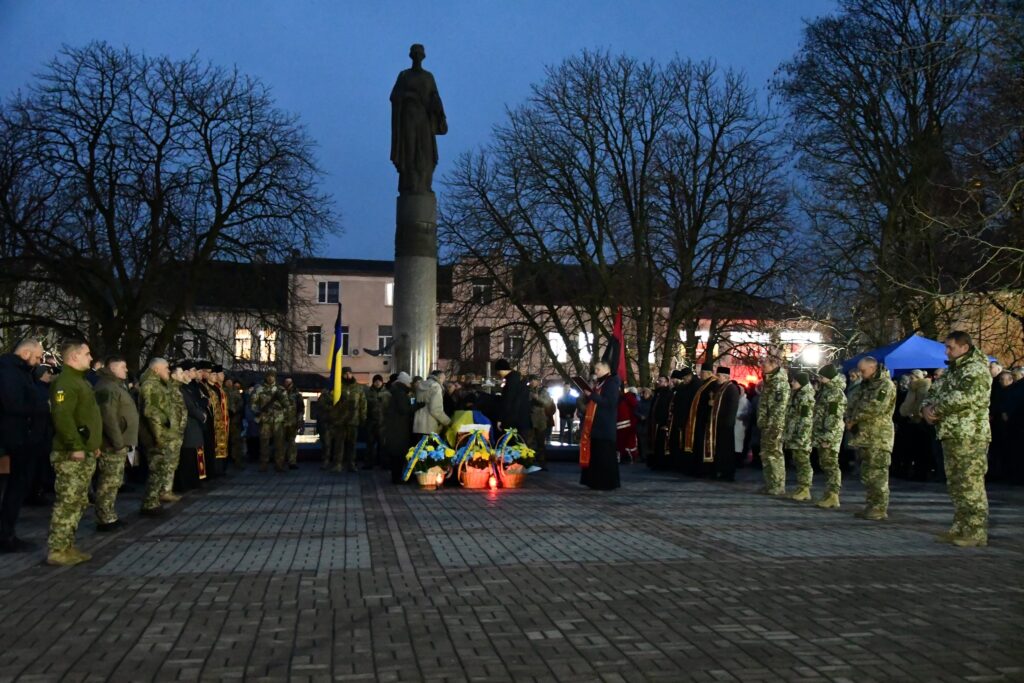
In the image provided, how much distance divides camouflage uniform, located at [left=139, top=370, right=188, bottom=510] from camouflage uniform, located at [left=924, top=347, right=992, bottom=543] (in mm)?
8382

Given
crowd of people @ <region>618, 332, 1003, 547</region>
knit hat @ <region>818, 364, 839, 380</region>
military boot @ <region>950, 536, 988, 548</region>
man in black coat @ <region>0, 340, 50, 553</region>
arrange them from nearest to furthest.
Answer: man in black coat @ <region>0, 340, 50, 553</region>
military boot @ <region>950, 536, 988, 548</region>
crowd of people @ <region>618, 332, 1003, 547</region>
knit hat @ <region>818, 364, 839, 380</region>

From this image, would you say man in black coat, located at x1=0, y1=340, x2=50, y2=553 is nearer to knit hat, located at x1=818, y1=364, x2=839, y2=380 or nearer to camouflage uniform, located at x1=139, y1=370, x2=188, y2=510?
camouflage uniform, located at x1=139, y1=370, x2=188, y2=510

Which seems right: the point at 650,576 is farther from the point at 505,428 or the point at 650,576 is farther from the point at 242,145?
the point at 242,145

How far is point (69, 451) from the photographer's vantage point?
10.0 meters

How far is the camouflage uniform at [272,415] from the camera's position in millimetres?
22547

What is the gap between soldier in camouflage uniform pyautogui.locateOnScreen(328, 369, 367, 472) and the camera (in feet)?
75.3

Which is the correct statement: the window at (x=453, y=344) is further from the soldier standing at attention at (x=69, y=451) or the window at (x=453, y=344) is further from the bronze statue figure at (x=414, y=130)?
the soldier standing at attention at (x=69, y=451)

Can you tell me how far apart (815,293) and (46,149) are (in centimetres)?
2077

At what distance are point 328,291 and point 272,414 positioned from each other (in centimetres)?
5185

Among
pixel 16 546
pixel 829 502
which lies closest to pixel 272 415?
pixel 829 502

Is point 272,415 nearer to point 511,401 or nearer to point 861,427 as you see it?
point 511,401

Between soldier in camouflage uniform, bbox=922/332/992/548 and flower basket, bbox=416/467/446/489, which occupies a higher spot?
soldier in camouflage uniform, bbox=922/332/992/548

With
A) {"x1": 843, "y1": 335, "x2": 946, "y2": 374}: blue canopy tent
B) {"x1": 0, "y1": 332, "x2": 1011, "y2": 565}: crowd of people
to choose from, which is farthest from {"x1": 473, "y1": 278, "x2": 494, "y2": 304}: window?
{"x1": 843, "y1": 335, "x2": 946, "y2": 374}: blue canopy tent

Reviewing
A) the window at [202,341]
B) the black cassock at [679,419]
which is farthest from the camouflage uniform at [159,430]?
the window at [202,341]
